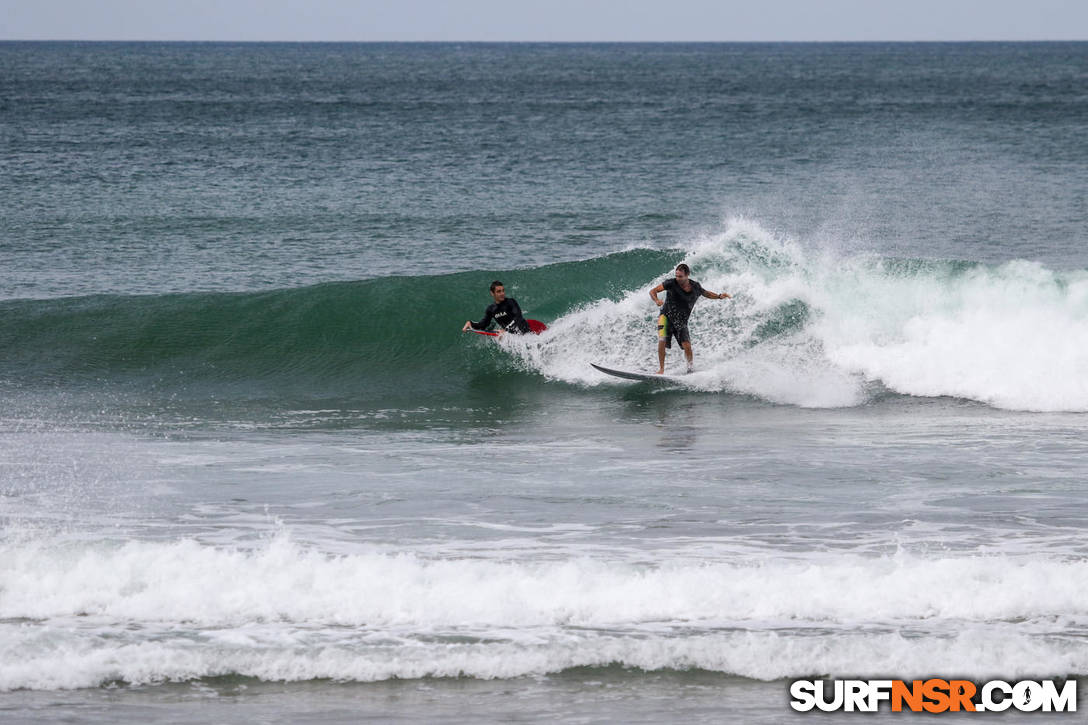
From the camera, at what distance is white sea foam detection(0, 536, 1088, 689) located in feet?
24.1

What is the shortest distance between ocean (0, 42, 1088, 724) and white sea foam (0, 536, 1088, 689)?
0.09 feet

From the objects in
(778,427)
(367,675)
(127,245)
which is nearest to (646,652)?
(367,675)

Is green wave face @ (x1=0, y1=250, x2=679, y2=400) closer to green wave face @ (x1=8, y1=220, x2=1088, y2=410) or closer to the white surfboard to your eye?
green wave face @ (x1=8, y1=220, x2=1088, y2=410)

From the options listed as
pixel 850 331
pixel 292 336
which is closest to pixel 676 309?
pixel 850 331

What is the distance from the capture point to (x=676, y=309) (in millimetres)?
15344

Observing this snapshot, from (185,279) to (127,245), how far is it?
3591mm

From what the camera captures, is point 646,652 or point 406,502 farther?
point 406,502

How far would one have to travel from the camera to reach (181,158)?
3912 cm

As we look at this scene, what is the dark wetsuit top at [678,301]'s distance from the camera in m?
15.3

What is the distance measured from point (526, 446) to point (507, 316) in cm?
381

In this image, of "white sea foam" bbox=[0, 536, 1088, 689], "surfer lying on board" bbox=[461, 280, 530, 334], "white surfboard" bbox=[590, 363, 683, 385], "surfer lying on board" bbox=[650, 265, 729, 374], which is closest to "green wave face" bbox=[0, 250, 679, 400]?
"surfer lying on board" bbox=[461, 280, 530, 334]

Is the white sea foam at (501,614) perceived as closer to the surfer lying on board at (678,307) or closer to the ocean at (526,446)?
the ocean at (526,446)

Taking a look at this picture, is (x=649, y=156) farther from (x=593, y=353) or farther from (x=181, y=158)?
(x=593, y=353)

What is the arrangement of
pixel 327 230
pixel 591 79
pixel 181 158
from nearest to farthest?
pixel 327 230, pixel 181 158, pixel 591 79
